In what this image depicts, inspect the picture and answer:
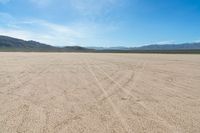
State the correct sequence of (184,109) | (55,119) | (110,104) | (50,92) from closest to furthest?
1. (55,119)
2. (184,109)
3. (110,104)
4. (50,92)

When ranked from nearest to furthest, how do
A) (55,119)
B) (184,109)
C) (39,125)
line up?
1. (39,125)
2. (55,119)
3. (184,109)

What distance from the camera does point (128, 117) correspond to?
427cm

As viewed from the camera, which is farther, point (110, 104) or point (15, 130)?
point (110, 104)

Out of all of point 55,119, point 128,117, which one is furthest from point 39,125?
point 128,117

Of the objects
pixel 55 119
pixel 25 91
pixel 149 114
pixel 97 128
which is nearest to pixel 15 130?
pixel 55 119

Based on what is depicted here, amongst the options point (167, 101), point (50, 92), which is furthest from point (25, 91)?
point (167, 101)

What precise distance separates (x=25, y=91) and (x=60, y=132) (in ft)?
11.6

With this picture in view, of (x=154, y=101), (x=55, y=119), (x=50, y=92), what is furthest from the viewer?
(x=50, y=92)

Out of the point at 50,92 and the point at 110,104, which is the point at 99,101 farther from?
the point at 50,92

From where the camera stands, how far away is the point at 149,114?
4.47m

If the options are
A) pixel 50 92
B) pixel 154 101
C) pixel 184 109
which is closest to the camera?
pixel 184 109

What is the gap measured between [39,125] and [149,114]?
2.31 meters

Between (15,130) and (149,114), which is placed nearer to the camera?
(15,130)

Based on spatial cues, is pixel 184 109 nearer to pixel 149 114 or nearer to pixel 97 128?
pixel 149 114
